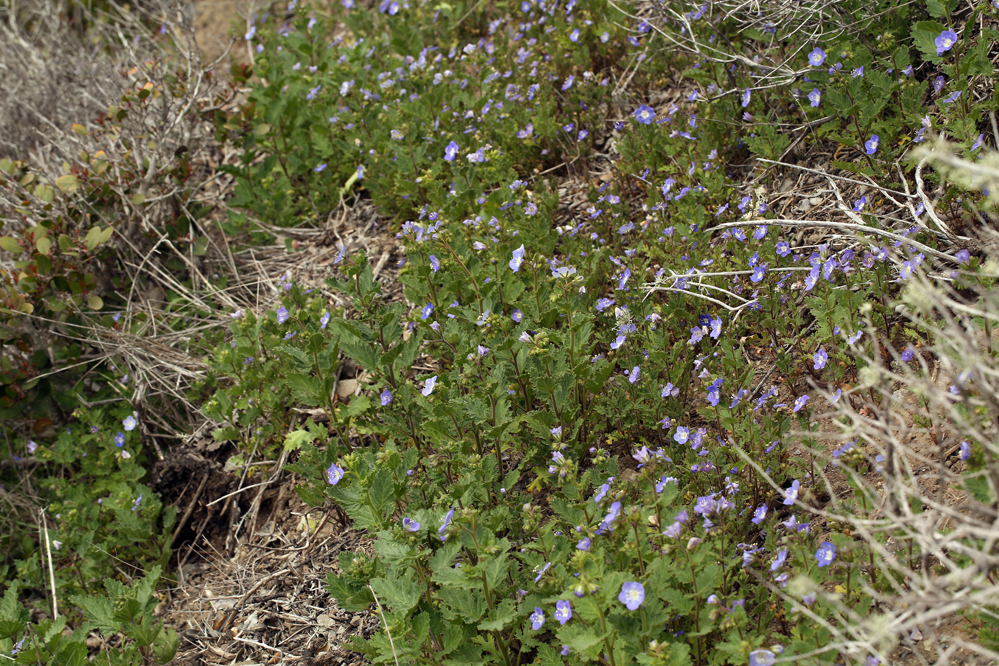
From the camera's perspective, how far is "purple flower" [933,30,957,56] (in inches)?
137

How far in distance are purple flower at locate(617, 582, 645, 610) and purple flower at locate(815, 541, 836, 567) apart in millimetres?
Result: 558

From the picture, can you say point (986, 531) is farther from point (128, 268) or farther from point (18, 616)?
point (128, 268)

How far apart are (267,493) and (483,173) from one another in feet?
7.26

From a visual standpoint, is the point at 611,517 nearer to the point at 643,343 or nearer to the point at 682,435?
the point at 682,435

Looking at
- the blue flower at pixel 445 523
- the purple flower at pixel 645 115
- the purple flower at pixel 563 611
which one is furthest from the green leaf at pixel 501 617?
the purple flower at pixel 645 115

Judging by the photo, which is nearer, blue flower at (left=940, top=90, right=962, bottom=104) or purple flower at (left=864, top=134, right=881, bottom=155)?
blue flower at (left=940, top=90, right=962, bottom=104)

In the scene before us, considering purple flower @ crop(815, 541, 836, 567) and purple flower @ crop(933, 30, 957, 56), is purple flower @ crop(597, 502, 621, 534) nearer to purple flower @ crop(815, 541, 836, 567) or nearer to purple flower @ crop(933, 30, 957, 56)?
purple flower @ crop(815, 541, 836, 567)

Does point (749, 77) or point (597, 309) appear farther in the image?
point (749, 77)

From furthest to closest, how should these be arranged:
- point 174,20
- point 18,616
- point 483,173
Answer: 1. point 174,20
2. point 483,173
3. point 18,616

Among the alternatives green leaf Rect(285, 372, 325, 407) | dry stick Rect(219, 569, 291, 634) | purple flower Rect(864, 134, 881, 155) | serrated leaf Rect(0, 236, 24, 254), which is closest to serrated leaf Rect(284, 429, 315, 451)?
green leaf Rect(285, 372, 325, 407)

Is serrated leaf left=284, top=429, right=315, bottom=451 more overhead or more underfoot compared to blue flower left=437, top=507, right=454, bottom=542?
more underfoot

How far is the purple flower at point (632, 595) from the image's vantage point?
93.7 inches

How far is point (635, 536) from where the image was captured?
260 cm

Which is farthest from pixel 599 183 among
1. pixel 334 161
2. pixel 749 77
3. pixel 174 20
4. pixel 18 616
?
pixel 174 20
